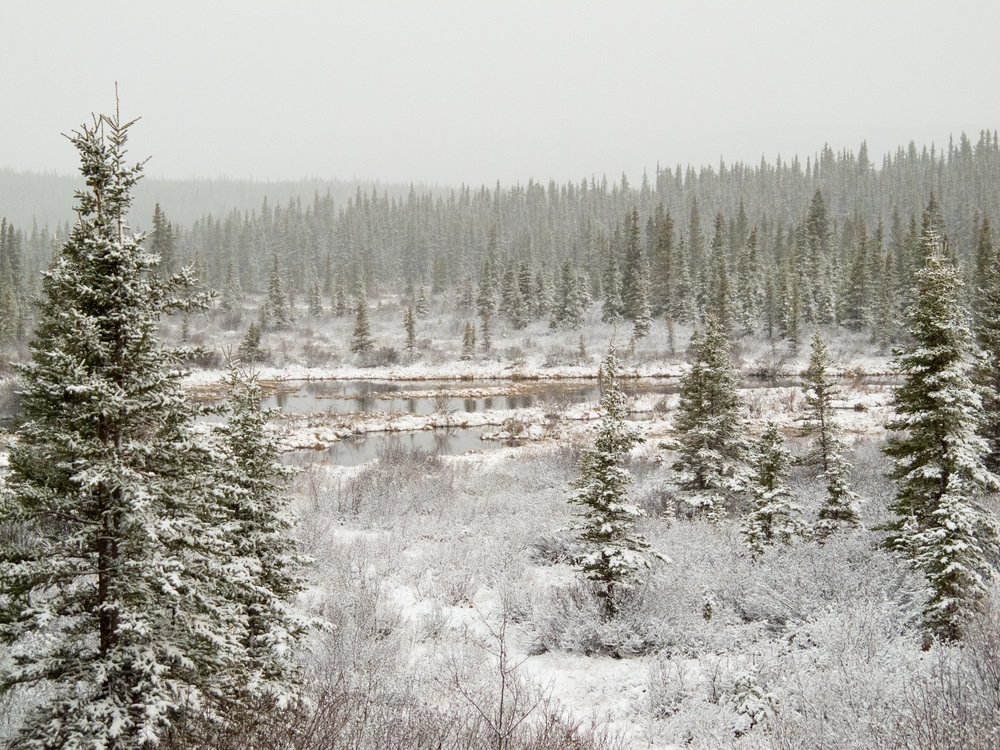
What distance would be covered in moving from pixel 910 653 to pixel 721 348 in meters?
9.89

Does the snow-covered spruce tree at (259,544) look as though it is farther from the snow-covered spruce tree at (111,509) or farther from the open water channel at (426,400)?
the open water channel at (426,400)

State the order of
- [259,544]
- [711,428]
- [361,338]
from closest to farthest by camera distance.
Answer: [259,544] → [711,428] → [361,338]

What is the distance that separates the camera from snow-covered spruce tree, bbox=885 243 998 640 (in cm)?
806

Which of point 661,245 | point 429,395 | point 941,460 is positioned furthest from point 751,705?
point 661,245

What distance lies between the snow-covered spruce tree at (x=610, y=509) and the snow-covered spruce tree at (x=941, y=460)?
3863mm

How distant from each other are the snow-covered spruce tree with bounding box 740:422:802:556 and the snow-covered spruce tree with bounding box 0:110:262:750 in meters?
9.63

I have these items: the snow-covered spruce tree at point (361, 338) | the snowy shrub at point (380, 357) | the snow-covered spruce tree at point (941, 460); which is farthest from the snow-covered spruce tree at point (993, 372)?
the snow-covered spruce tree at point (361, 338)

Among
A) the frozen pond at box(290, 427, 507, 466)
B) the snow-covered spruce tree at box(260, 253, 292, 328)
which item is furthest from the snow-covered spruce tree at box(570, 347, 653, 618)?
the snow-covered spruce tree at box(260, 253, 292, 328)

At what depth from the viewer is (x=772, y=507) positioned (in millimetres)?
11562

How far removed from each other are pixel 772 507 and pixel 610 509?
4331 mm

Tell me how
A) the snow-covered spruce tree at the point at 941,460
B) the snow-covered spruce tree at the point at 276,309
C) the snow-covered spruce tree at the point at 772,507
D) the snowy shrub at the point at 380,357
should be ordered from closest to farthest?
the snow-covered spruce tree at the point at 941,460, the snow-covered spruce tree at the point at 772,507, the snowy shrub at the point at 380,357, the snow-covered spruce tree at the point at 276,309

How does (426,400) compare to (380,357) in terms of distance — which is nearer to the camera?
(426,400)

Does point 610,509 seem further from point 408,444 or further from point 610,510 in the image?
point 408,444

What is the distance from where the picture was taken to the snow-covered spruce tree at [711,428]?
15.7 m
